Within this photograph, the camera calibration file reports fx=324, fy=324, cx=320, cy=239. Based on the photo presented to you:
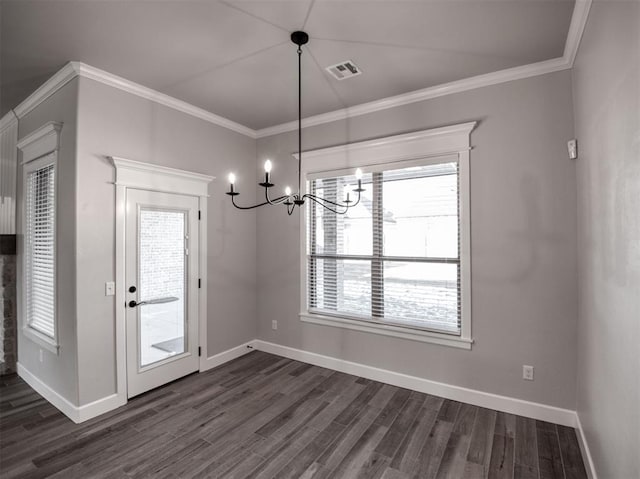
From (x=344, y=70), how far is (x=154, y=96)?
1962mm

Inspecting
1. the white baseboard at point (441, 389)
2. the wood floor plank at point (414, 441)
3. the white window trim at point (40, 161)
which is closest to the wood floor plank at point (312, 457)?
the wood floor plank at point (414, 441)

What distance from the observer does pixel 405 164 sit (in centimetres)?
337

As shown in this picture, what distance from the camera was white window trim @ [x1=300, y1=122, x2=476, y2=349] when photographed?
120 inches

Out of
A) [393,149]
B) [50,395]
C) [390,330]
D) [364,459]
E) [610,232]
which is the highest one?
[393,149]

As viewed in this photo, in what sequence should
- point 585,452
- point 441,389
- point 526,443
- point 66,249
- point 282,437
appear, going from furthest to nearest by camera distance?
point 441,389, point 66,249, point 282,437, point 526,443, point 585,452

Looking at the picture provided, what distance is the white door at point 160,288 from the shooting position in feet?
10.3

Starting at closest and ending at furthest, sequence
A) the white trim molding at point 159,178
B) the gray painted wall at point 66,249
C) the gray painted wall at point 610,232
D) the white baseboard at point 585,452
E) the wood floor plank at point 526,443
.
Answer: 1. the gray painted wall at point 610,232
2. the white baseboard at point 585,452
3. the wood floor plank at point 526,443
4. the gray painted wall at point 66,249
5. the white trim molding at point 159,178

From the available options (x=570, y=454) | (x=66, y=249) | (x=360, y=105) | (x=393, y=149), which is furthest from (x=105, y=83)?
(x=570, y=454)

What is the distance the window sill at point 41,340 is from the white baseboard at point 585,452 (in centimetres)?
416

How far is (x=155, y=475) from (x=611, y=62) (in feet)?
11.5

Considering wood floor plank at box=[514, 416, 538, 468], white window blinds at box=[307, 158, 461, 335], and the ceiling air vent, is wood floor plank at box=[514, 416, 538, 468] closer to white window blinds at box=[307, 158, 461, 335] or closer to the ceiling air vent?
white window blinds at box=[307, 158, 461, 335]

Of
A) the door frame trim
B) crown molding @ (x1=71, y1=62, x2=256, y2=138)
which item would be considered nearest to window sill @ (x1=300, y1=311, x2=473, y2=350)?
the door frame trim

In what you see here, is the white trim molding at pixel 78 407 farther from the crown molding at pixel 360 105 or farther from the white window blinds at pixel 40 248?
the crown molding at pixel 360 105

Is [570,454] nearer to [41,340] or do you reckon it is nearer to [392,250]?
[392,250]
